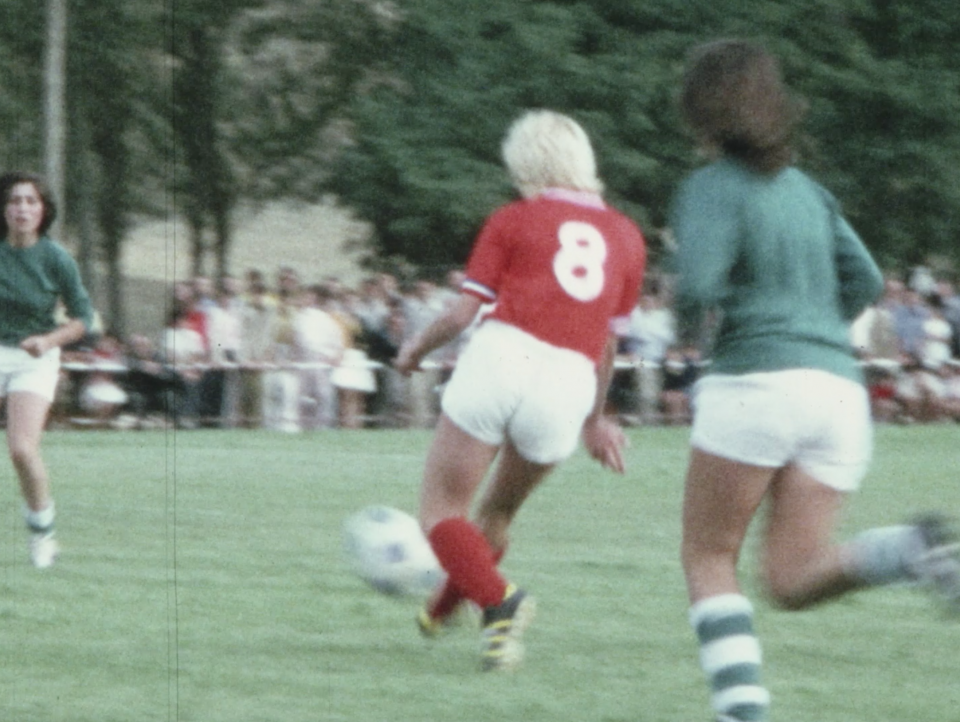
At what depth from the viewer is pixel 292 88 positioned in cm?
3875

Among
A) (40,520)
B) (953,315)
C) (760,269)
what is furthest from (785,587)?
(953,315)

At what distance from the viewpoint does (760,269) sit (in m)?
5.23

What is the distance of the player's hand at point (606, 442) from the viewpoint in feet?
21.4

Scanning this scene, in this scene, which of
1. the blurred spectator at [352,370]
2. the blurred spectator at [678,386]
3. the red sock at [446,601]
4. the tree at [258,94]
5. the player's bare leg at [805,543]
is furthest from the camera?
the tree at [258,94]

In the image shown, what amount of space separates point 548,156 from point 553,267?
34 centimetres

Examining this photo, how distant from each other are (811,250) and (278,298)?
1670 cm

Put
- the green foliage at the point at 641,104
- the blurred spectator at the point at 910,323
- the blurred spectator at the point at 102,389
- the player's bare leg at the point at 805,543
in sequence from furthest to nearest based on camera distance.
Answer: the green foliage at the point at 641,104 → the blurred spectator at the point at 910,323 → the blurred spectator at the point at 102,389 → the player's bare leg at the point at 805,543

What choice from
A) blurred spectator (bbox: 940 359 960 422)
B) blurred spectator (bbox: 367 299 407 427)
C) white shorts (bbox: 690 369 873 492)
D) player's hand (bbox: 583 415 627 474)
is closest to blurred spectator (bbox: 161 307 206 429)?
blurred spectator (bbox: 367 299 407 427)

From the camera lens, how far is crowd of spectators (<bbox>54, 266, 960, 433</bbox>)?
2138 centimetres

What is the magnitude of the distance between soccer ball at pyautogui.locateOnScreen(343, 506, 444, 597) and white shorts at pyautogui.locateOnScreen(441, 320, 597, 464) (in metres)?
0.51

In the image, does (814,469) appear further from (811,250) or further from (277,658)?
(277,658)

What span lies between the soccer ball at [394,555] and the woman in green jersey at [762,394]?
6.29 feet

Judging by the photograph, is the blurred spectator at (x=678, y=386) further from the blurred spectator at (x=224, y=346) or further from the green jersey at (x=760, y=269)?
the green jersey at (x=760, y=269)

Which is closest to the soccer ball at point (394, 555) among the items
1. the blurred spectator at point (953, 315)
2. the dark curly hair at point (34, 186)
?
the dark curly hair at point (34, 186)
